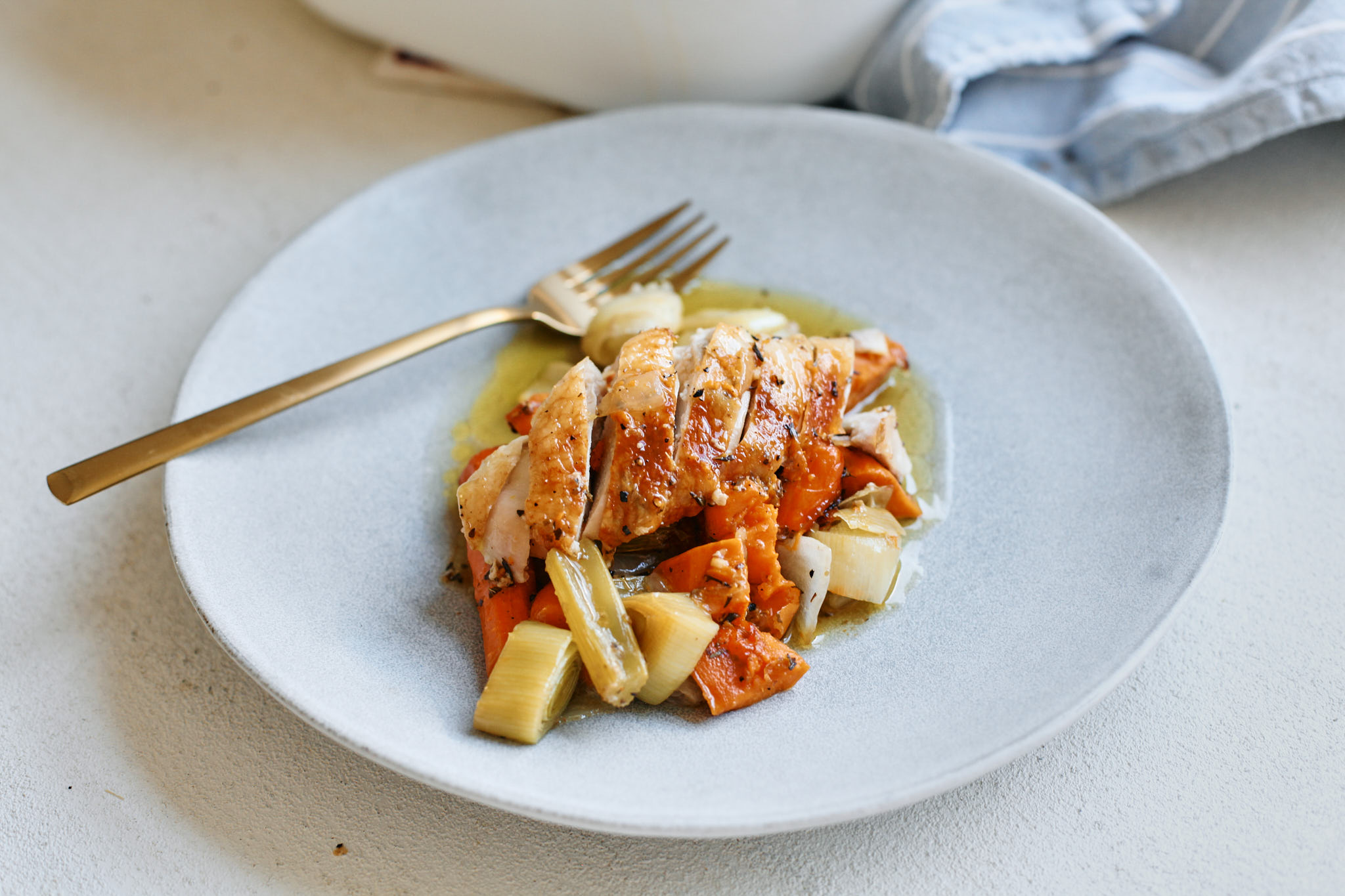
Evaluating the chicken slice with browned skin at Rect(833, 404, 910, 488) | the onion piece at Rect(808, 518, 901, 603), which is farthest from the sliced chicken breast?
the onion piece at Rect(808, 518, 901, 603)

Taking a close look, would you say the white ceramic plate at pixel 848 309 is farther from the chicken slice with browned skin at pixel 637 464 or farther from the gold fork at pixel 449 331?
the chicken slice with browned skin at pixel 637 464

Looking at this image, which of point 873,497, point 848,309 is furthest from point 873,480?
point 848,309

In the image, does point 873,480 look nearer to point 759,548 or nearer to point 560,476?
point 759,548

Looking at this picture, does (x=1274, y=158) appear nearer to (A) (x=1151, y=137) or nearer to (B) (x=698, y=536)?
(A) (x=1151, y=137)

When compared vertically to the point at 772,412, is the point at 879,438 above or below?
below

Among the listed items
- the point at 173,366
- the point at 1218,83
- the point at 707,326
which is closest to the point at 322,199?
the point at 173,366

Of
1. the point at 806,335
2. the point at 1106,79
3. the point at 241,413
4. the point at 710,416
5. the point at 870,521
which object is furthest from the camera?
the point at 1106,79
